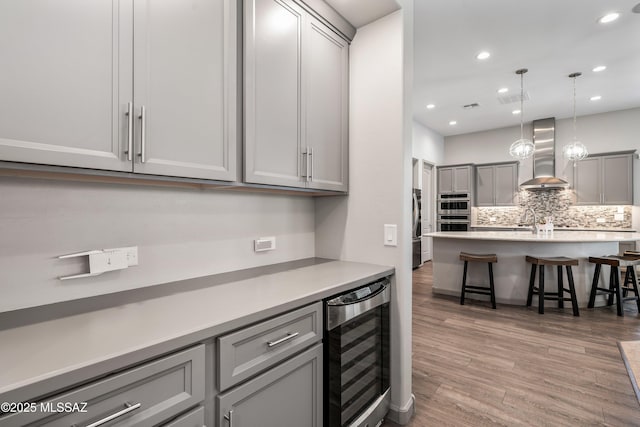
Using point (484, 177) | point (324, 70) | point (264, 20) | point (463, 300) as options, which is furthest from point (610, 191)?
point (264, 20)

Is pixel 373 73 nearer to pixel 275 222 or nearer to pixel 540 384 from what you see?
pixel 275 222

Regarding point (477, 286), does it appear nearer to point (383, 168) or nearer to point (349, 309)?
point (383, 168)

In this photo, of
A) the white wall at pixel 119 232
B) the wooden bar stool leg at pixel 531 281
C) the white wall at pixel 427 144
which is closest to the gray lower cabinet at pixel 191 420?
the white wall at pixel 119 232

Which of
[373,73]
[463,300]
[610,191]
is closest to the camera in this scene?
[373,73]

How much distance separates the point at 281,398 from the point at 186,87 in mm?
1295

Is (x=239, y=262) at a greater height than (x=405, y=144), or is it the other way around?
(x=405, y=144)

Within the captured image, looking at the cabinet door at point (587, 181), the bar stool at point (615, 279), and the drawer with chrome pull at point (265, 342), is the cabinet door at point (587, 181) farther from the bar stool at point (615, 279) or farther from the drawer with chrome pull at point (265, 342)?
the drawer with chrome pull at point (265, 342)

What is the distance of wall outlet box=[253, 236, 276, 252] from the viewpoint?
1925 millimetres

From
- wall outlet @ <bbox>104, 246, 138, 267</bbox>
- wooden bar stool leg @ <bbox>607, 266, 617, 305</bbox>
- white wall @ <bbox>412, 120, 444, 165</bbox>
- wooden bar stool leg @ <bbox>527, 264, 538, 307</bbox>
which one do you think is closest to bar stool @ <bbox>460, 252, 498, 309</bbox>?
wooden bar stool leg @ <bbox>527, 264, 538, 307</bbox>

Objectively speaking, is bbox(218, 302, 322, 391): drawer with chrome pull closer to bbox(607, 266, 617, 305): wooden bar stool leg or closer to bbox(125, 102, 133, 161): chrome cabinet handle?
bbox(125, 102, 133, 161): chrome cabinet handle

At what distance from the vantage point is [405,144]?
1.91 meters

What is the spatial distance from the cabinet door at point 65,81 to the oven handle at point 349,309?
3.35 ft

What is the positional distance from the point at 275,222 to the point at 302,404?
1.10 m

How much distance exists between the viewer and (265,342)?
1128 millimetres
